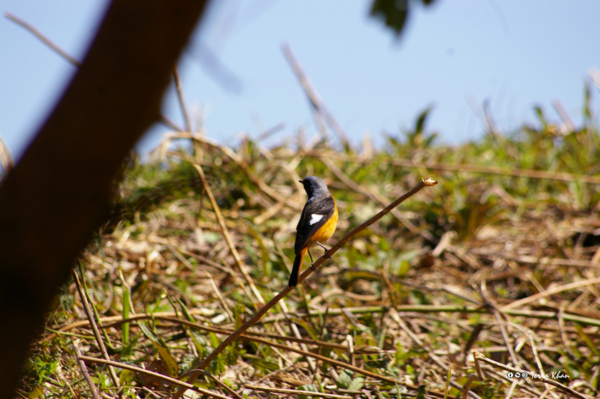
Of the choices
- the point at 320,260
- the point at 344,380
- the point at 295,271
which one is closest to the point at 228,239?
the point at 295,271

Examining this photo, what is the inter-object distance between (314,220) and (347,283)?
58.3 inches

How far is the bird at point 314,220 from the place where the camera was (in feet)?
7.61

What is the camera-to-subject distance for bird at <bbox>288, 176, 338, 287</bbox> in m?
2.32

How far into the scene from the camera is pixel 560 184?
5.32 metres

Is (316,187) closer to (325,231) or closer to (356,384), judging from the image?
(325,231)

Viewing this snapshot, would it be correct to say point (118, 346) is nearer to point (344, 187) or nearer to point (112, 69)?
point (112, 69)

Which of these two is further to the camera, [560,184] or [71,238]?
[560,184]

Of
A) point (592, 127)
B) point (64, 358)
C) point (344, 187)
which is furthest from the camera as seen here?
point (592, 127)

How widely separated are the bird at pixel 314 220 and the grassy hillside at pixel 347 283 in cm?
49

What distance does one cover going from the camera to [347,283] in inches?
146

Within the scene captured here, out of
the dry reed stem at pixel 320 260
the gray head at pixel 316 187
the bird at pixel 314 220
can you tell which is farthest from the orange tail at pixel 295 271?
the gray head at pixel 316 187

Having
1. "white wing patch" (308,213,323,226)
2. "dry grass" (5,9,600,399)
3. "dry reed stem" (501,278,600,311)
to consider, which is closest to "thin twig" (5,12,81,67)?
"dry grass" (5,9,600,399)

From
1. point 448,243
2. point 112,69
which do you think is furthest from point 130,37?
point 448,243

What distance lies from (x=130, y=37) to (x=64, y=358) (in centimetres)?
199
